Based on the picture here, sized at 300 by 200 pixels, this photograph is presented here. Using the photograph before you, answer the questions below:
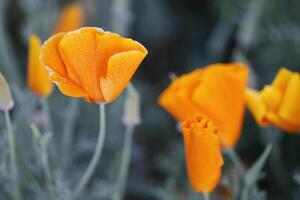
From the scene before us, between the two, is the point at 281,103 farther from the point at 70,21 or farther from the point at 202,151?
the point at 70,21

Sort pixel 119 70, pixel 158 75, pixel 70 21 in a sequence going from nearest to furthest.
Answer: pixel 119 70
pixel 70 21
pixel 158 75

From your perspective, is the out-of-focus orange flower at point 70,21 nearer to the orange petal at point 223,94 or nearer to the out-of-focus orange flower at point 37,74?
the out-of-focus orange flower at point 37,74

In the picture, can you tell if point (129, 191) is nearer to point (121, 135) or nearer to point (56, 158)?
point (121, 135)

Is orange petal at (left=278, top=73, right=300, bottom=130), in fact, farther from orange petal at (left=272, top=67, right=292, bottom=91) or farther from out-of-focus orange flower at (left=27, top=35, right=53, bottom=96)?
out-of-focus orange flower at (left=27, top=35, right=53, bottom=96)

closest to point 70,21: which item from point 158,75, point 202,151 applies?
point 158,75

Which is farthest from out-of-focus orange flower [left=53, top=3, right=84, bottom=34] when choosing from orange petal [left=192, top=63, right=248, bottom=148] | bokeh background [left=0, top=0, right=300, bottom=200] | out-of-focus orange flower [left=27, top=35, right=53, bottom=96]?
orange petal [left=192, top=63, right=248, bottom=148]

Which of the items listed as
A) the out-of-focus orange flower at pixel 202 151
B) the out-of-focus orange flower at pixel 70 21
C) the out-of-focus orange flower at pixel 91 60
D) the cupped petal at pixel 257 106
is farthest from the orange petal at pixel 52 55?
the out-of-focus orange flower at pixel 70 21

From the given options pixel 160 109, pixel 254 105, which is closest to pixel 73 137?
pixel 160 109
